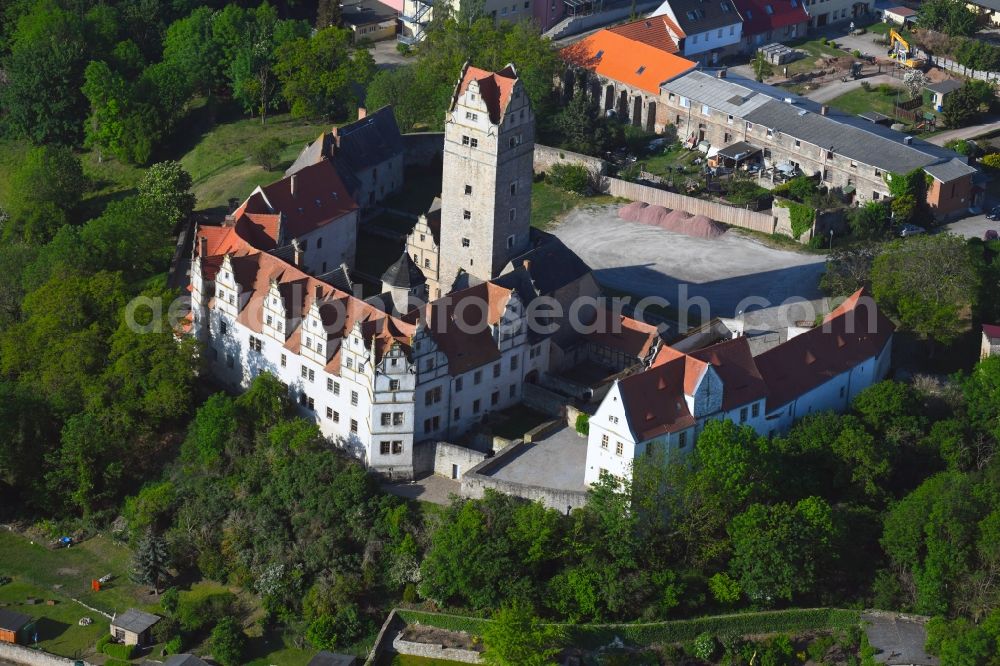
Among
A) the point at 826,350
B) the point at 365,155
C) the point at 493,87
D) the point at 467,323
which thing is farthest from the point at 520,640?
the point at 365,155

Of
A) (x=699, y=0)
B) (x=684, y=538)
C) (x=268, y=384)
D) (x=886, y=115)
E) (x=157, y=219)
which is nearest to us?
(x=684, y=538)

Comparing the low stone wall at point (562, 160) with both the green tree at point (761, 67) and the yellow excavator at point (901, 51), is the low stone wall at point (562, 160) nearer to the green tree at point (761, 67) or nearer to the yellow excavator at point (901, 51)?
the green tree at point (761, 67)

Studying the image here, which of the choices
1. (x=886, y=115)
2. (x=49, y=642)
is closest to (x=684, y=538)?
(x=49, y=642)

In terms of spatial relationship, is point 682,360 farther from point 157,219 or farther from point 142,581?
point 157,219

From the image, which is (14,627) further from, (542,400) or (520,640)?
(542,400)

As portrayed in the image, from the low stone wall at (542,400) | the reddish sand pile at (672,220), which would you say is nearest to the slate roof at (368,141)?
the reddish sand pile at (672,220)

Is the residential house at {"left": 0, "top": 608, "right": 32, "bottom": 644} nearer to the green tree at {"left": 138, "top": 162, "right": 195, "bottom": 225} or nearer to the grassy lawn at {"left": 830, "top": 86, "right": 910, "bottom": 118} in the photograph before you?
the green tree at {"left": 138, "top": 162, "right": 195, "bottom": 225}

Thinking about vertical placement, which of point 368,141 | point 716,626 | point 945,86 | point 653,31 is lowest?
point 716,626

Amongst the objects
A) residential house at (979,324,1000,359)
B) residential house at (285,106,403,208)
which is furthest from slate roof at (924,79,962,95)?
residential house at (285,106,403,208)
